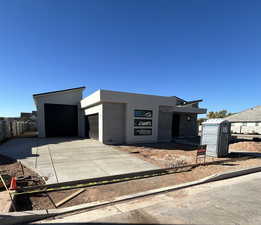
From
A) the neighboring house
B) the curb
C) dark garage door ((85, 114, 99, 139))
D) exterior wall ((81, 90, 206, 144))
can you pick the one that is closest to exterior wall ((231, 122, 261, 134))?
the neighboring house

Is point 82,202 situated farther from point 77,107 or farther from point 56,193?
point 77,107

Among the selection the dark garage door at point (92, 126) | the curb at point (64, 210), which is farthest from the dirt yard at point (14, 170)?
the dark garage door at point (92, 126)

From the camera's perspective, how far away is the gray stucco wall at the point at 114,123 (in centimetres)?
1143

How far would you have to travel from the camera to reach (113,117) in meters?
11.7

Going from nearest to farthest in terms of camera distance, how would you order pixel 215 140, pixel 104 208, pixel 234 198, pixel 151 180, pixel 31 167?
pixel 104 208 → pixel 234 198 → pixel 151 180 → pixel 31 167 → pixel 215 140

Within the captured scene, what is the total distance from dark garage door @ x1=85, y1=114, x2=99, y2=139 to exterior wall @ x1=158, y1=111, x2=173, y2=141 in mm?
5587

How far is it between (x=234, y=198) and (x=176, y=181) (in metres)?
1.58

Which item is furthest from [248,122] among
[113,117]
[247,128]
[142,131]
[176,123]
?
[113,117]

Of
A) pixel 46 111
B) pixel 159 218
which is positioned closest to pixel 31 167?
pixel 159 218

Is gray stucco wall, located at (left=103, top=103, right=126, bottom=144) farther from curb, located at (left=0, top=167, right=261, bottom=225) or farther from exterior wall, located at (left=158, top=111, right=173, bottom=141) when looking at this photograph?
curb, located at (left=0, top=167, right=261, bottom=225)

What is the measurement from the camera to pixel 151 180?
4980mm

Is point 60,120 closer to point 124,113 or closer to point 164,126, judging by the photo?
point 124,113

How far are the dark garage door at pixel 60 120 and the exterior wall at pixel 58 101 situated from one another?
366 millimetres

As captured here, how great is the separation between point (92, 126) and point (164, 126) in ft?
22.1
